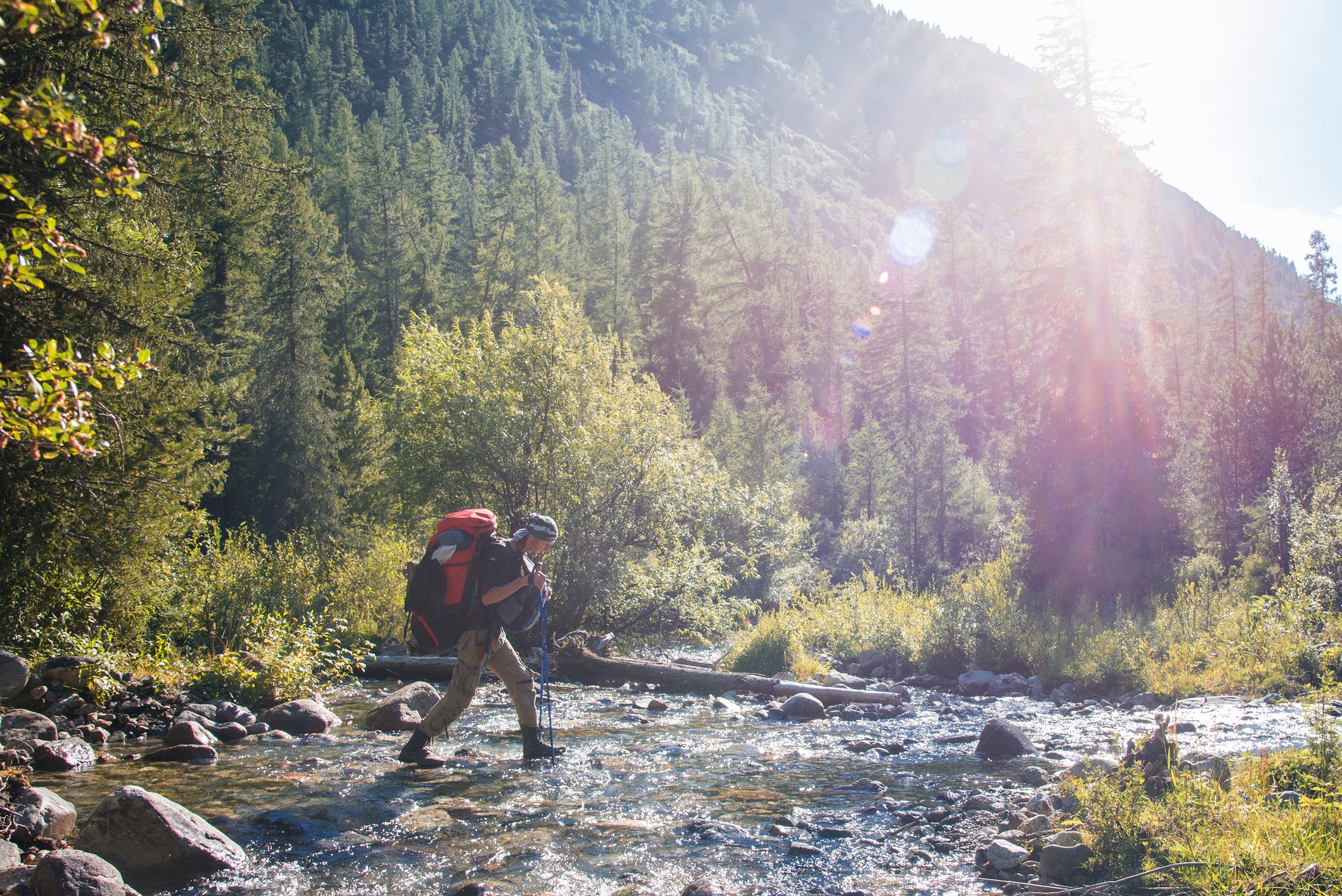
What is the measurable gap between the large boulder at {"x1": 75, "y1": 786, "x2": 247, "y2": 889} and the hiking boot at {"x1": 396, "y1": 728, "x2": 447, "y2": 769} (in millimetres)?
2722

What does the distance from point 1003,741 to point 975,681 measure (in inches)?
233

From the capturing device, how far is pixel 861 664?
18297 millimetres

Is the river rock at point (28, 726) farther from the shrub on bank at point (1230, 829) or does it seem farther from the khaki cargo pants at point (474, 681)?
the shrub on bank at point (1230, 829)

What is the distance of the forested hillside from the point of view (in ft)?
34.7

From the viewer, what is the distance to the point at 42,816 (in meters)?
6.05

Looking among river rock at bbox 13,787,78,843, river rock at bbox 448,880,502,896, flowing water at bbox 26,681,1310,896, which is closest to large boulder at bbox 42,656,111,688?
flowing water at bbox 26,681,1310,896

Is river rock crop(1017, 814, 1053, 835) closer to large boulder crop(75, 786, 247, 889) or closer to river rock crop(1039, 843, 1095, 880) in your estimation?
river rock crop(1039, 843, 1095, 880)

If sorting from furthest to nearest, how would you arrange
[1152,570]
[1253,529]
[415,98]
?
[415,98], [1253,529], [1152,570]

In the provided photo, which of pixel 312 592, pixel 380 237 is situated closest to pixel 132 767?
pixel 312 592

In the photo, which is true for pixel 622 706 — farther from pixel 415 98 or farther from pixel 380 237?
pixel 415 98

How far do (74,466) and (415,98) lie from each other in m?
124

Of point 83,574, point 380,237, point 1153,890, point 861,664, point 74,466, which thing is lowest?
point 861,664

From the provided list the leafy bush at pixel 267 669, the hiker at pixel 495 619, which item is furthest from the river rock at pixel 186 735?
the hiker at pixel 495 619

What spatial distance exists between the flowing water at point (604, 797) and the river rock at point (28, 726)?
118 centimetres
